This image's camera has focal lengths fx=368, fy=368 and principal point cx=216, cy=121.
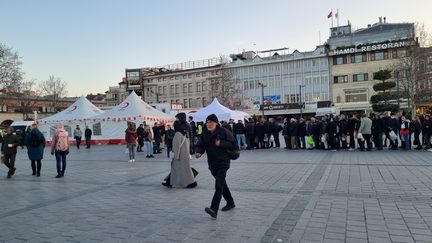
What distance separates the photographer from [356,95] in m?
60.8

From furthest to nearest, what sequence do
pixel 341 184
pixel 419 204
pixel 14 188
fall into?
pixel 14 188 < pixel 341 184 < pixel 419 204

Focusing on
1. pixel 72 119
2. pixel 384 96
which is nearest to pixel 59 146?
pixel 72 119

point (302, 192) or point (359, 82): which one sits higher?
point (359, 82)

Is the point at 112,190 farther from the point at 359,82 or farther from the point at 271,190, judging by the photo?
the point at 359,82

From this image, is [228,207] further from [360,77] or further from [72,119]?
[360,77]

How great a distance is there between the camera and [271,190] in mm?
7957

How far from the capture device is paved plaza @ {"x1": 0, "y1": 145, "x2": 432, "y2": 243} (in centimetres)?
495

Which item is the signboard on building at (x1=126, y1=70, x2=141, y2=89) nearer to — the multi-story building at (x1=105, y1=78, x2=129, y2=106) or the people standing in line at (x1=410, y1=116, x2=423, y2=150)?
the multi-story building at (x1=105, y1=78, x2=129, y2=106)

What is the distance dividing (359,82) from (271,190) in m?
57.7

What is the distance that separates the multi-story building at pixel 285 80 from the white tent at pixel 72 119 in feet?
Result: 111

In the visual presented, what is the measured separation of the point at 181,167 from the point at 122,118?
74.0 feet

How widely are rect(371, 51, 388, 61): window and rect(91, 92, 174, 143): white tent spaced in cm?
4148

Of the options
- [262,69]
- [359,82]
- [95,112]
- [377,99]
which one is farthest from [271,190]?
[262,69]

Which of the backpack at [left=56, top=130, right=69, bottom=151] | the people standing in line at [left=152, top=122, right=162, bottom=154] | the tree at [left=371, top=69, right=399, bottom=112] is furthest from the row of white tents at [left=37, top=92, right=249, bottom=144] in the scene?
the tree at [left=371, top=69, right=399, bottom=112]
